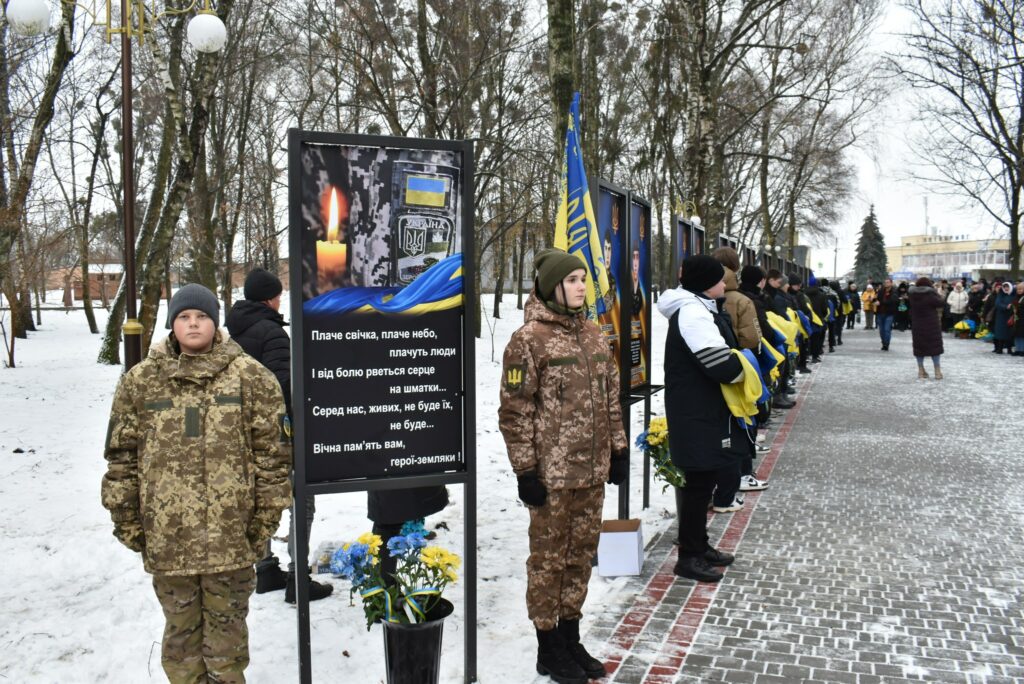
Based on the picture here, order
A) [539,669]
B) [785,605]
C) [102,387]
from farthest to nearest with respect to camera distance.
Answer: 1. [102,387]
2. [785,605]
3. [539,669]

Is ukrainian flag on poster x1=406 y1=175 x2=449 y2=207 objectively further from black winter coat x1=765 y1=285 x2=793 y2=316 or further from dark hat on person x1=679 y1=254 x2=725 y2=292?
black winter coat x1=765 y1=285 x2=793 y2=316

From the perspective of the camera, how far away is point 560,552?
4395 mm

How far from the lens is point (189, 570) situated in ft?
11.3

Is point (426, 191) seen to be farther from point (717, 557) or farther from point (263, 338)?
point (717, 557)

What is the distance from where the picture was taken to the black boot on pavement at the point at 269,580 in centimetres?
543

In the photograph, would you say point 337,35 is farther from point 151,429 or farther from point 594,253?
point 151,429

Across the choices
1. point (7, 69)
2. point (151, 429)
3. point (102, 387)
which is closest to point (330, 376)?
point (151, 429)

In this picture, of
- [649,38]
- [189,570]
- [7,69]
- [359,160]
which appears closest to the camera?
[189,570]

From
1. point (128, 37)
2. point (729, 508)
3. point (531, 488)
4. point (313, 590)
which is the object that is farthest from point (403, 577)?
point (128, 37)

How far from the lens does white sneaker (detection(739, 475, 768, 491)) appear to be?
844 cm

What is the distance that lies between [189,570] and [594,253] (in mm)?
3293

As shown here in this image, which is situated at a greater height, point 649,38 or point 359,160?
point 649,38

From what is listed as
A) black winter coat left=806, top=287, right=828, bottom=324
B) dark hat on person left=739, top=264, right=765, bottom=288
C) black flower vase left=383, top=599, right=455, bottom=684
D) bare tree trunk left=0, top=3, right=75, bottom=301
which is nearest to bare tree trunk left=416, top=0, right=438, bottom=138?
bare tree trunk left=0, top=3, right=75, bottom=301

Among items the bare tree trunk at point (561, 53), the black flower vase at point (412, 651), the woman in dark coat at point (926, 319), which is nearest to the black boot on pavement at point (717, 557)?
the black flower vase at point (412, 651)
